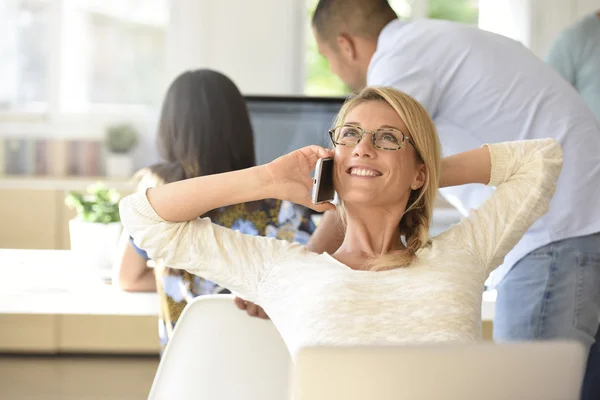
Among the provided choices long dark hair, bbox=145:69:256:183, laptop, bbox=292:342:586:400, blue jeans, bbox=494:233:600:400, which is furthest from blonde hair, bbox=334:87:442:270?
long dark hair, bbox=145:69:256:183

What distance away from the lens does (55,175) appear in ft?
16.5

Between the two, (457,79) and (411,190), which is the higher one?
(457,79)

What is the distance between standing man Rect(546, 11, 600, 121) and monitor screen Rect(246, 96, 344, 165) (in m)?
1.02

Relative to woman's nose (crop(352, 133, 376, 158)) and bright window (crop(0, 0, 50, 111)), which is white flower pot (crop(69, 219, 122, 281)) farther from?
bright window (crop(0, 0, 50, 111))

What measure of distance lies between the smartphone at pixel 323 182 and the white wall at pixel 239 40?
350cm

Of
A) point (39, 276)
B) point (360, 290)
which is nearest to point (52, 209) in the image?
point (39, 276)

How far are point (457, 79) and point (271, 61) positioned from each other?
10.3ft

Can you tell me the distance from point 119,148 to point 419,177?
346cm

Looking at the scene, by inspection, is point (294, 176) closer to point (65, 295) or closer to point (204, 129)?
point (65, 295)

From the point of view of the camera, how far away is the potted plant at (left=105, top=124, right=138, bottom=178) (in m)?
5.03

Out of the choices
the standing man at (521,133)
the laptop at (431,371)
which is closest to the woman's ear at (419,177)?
the standing man at (521,133)

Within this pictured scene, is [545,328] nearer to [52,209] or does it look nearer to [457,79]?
[457,79]

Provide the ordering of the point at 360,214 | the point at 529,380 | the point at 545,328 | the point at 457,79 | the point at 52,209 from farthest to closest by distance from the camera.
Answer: the point at 52,209 → the point at 457,79 → the point at 545,328 → the point at 360,214 → the point at 529,380

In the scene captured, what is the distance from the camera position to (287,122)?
414 cm
